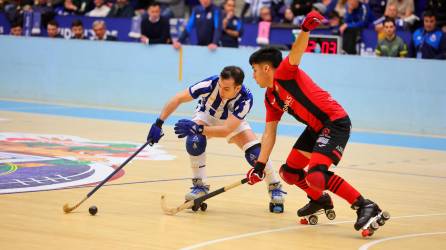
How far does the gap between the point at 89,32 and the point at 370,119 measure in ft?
28.4

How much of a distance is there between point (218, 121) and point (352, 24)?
988 centimetres

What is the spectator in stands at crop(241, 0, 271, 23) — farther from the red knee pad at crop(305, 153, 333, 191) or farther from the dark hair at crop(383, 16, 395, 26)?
the red knee pad at crop(305, 153, 333, 191)

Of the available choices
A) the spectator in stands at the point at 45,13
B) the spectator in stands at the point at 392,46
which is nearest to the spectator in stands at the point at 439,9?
the spectator in stands at the point at 392,46

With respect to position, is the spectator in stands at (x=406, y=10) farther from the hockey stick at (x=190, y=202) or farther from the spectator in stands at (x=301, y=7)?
the hockey stick at (x=190, y=202)

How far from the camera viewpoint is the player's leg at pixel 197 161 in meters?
9.73

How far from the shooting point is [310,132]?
8.89 metres

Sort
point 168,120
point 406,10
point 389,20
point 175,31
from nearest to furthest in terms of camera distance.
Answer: point 389,20
point 168,120
point 406,10
point 175,31

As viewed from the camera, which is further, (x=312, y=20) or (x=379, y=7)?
(x=379, y=7)

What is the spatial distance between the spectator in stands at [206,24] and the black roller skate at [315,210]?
11653 millimetres

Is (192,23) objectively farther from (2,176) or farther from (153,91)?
(2,176)

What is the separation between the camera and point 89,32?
2384 cm

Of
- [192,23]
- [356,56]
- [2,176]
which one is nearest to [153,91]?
[192,23]

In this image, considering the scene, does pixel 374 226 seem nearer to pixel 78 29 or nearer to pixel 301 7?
pixel 301 7

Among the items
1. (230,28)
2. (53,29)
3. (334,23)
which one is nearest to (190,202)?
(334,23)
